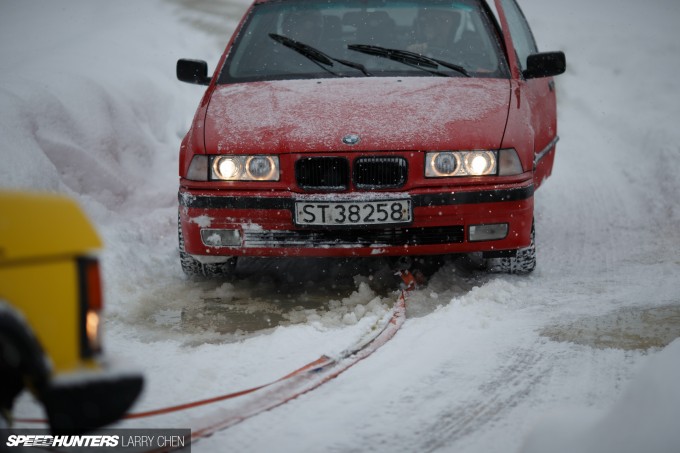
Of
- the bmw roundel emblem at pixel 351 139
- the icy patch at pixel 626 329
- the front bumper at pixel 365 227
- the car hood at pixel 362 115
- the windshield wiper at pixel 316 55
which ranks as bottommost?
the icy patch at pixel 626 329

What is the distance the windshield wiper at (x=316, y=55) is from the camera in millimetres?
5320

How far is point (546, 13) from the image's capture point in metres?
17.4

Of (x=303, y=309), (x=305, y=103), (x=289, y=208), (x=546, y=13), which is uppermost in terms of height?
(x=546, y=13)

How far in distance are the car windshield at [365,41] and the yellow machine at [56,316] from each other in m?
3.64

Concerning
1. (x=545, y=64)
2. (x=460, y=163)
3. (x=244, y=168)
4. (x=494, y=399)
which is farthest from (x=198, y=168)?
(x=545, y=64)

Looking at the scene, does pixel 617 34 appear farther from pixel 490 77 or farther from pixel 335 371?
pixel 335 371

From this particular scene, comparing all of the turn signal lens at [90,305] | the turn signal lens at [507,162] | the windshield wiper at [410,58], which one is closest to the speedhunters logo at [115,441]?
the turn signal lens at [90,305]

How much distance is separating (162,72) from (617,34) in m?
8.81

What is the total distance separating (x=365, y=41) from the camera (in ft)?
18.1

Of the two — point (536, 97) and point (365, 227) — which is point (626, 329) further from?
point (536, 97)

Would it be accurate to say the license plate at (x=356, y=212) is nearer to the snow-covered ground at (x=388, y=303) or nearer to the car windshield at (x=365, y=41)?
the snow-covered ground at (x=388, y=303)

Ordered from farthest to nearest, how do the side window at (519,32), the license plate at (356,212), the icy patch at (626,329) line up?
the side window at (519,32) → the license plate at (356,212) → the icy patch at (626,329)

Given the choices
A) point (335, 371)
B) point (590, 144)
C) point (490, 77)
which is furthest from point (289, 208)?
point (590, 144)

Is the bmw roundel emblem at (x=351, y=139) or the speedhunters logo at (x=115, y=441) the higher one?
the bmw roundel emblem at (x=351, y=139)
